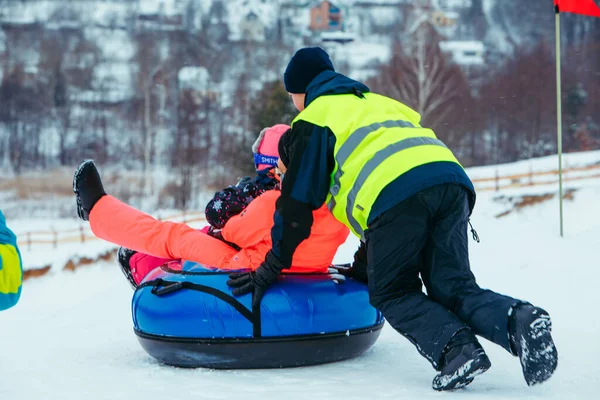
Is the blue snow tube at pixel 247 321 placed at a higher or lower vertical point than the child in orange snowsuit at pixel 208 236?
lower

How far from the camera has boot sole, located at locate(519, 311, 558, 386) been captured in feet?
7.39

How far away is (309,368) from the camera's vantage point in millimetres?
2922

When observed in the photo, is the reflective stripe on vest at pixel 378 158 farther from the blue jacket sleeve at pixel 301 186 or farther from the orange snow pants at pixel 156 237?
the orange snow pants at pixel 156 237

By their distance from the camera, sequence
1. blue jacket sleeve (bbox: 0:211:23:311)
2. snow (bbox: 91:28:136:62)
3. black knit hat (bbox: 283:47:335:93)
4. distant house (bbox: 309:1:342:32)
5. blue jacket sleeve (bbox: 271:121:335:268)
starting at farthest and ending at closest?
distant house (bbox: 309:1:342:32), snow (bbox: 91:28:136:62), black knit hat (bbox: 283:47:335:93), blue jacket sleeve (bbox: 271:121:335:268), blue jacket sleeve (bbox: 0:211:23:311)

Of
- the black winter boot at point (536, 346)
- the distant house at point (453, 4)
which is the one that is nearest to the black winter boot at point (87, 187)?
the black winter boot at point (536, 346)

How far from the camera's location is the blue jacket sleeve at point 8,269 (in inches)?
84.4

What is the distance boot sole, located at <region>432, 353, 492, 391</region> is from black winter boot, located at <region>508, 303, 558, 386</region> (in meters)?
0.12

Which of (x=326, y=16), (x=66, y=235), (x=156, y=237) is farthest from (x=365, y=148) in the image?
(x=326, y=16)

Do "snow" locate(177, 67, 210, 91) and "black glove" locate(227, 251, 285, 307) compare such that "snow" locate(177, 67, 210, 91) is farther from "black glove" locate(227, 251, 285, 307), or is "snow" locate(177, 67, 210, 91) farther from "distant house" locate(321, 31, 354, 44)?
"black glove" locate(227, 251, 285, 307)

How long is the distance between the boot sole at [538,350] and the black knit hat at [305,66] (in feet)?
A: 4.18

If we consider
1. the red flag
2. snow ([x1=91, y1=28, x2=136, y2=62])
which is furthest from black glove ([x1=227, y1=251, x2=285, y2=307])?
snow ([x1=91, y1=28, x2=136, y2=62])

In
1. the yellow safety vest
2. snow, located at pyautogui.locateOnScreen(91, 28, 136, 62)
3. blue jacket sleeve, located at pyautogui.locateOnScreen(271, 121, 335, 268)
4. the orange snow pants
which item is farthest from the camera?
snow, located at pyautogui.locateOnScreen(91, 28, 136, 62)

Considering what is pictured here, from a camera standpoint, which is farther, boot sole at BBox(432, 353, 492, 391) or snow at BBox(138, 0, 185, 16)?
snow at BBox(138, 0, 185, 16)

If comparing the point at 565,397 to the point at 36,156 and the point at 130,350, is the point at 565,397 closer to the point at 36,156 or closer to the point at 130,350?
the point at 130,350
